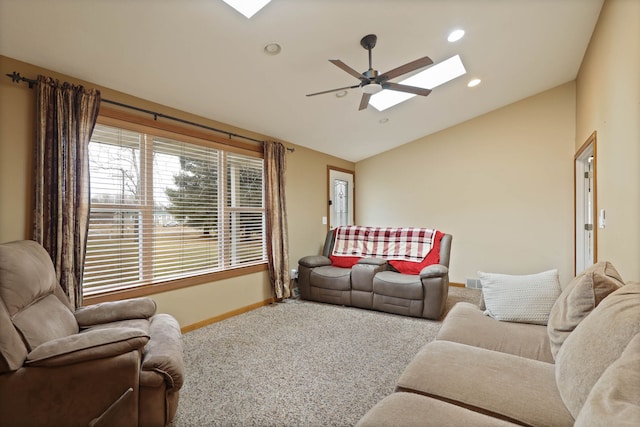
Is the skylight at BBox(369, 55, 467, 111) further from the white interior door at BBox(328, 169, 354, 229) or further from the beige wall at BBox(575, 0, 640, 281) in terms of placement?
the white interior door at BBox(328, 169, 354, 229)

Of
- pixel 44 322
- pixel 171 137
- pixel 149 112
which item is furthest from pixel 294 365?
pixel 149 112

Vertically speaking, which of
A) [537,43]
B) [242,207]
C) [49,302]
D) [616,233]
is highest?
[537,43]

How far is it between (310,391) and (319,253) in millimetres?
3186

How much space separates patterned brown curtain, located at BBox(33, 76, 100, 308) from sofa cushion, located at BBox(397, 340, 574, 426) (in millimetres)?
2482

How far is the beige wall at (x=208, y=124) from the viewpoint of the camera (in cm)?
215

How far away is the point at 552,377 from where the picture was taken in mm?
1371

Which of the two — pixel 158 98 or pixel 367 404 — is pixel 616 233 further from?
pixel 158 98

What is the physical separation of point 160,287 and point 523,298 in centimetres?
313

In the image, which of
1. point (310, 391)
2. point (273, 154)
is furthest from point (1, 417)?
point (273, 154)

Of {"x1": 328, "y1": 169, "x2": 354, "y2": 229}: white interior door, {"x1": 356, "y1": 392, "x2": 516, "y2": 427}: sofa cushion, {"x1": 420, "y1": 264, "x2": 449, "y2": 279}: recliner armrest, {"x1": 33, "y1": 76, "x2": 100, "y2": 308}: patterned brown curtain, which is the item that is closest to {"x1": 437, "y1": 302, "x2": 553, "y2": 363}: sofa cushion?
{"x1": 356, "y1": 392, "x2": 516, "y2": 427}: sofa cushion

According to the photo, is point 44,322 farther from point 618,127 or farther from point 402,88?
point 618,127

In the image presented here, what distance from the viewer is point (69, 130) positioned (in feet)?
7.64

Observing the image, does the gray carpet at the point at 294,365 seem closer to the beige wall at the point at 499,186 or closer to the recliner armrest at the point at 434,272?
the recliner armrest at the point at 434,272

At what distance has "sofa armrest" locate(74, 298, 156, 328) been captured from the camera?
6.92ft
